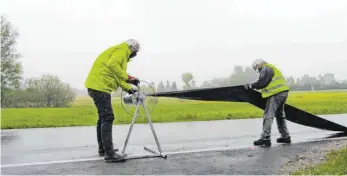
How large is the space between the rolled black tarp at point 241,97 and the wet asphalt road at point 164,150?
337 millimetres

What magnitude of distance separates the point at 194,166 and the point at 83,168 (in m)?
1.62

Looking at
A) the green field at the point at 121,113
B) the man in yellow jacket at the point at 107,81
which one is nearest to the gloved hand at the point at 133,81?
the man in yellow jacket at the point at 107,81

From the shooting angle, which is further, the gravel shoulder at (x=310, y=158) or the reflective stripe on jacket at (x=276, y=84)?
the reflective stripe on jacket at (x=276, y=84)

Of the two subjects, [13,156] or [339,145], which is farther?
[339,145]

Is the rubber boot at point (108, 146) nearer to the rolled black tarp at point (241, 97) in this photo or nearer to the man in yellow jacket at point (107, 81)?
the man in yellow jacket at point (107, 81)

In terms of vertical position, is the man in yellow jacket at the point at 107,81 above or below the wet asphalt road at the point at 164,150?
above

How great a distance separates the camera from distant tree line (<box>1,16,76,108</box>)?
1700 cm

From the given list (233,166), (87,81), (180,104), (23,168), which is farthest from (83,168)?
(180,104)

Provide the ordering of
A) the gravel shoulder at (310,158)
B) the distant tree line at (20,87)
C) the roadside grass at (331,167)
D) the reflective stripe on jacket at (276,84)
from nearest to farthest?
the roadside grass at (331,167) < the gravel shoulder at (310,158) < the reflective stripe on jacket at (276,84) < the distant tree line at (20,87)

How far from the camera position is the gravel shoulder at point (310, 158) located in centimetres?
580

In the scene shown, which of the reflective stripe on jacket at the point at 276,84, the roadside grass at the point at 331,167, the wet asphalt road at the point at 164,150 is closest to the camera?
the roadside grass at the point at 331,167

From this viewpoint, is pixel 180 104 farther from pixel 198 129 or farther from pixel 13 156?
pixel 13 156

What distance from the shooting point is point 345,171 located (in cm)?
532

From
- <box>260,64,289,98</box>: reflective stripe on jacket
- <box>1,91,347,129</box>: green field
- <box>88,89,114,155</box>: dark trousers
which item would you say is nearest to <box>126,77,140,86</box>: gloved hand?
<box>88,89,114,155</box>: dark trousers
